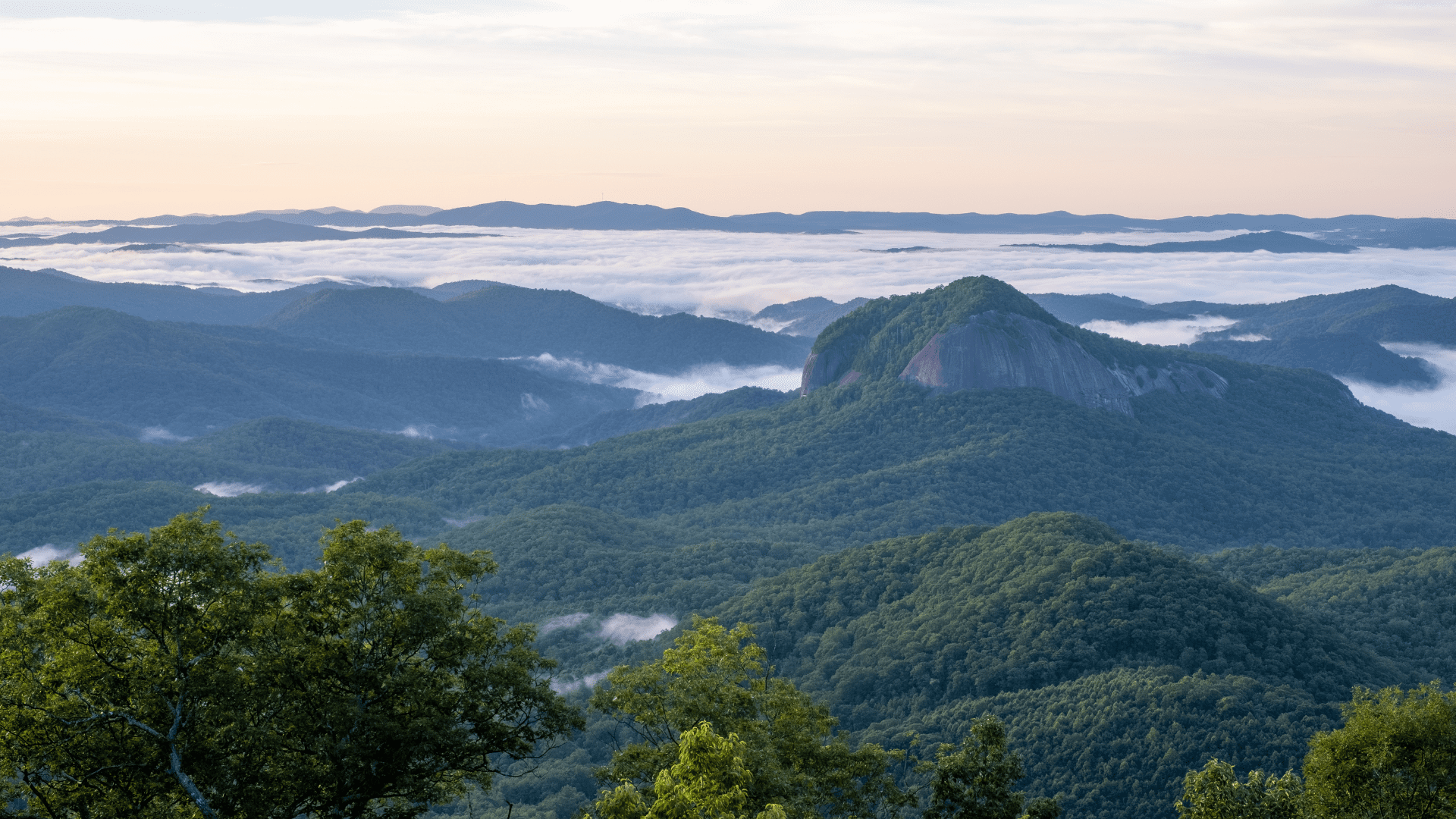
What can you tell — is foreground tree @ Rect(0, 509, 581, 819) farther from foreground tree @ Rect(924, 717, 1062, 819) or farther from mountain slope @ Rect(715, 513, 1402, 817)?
mountain slope @ Rect(715, 513, 1402, 817)

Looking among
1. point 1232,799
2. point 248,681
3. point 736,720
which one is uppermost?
point 248,681

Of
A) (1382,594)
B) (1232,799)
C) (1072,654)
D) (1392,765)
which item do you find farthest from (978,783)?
(1382,594)

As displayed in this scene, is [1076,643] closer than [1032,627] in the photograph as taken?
Yes

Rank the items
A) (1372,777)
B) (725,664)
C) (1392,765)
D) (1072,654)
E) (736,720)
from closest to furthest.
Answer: (1392,765)
(1372,777)
(736,720)
(725,664)
(1072,654)

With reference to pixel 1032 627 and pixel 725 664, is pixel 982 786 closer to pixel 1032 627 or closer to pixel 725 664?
pixel 725 664

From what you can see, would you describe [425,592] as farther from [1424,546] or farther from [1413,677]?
[1424,546]

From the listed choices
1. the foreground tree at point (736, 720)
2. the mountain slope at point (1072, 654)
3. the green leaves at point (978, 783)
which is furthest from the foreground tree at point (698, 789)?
the mountain slope at point (1072, 654)

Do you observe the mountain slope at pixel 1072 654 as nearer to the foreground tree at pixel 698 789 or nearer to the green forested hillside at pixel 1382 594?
the green forested hillside at pixel 1382 594

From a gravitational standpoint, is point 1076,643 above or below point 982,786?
below
